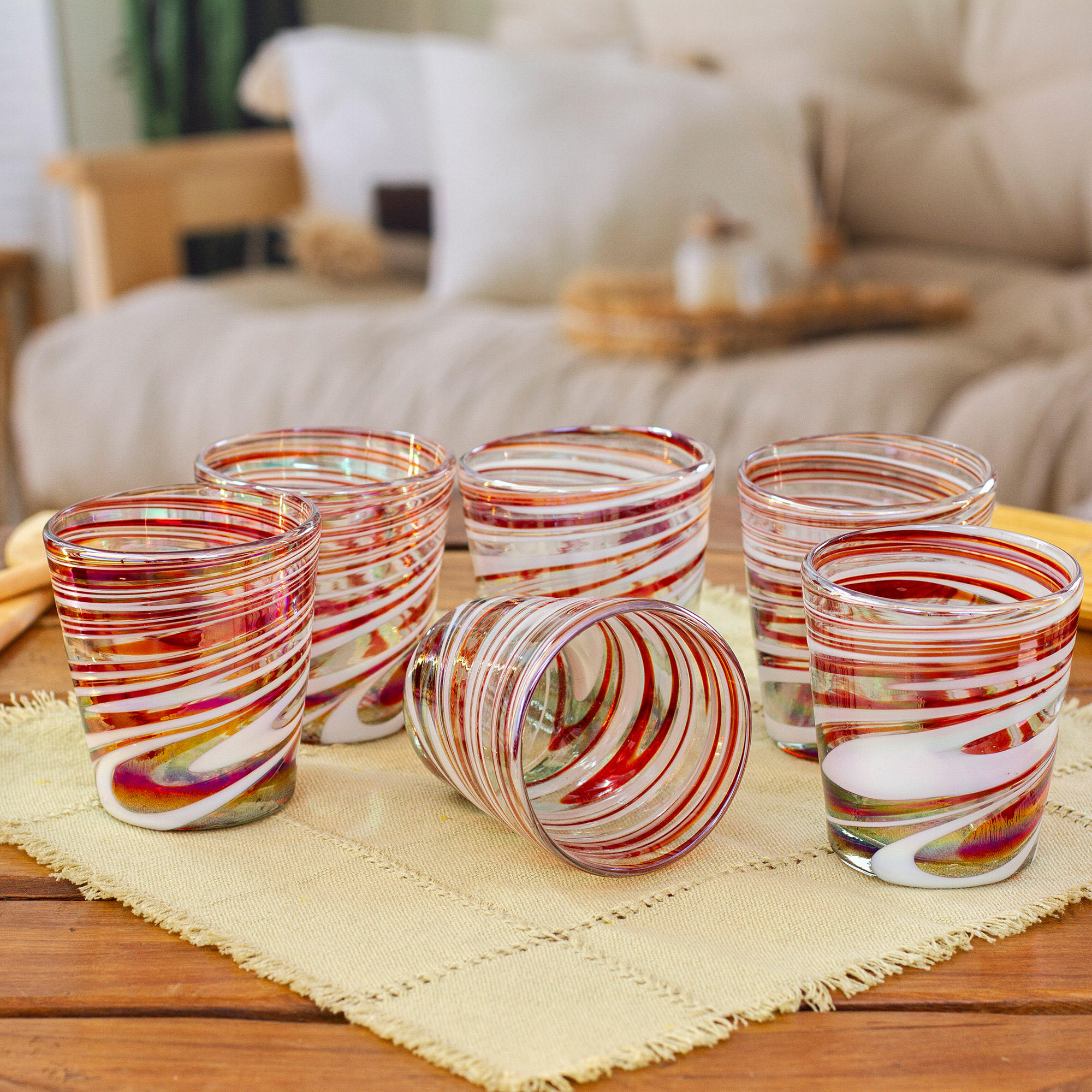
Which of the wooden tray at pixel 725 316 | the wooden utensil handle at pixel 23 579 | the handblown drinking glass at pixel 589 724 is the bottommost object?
the wooden tray at pixel 725 316

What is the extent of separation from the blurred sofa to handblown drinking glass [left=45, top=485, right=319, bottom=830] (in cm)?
93

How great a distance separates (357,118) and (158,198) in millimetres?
334

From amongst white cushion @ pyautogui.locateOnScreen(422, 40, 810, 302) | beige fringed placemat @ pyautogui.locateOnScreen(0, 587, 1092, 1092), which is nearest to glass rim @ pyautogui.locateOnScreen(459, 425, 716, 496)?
beige fringed placemat @ pyautogui.locateOnScreen(0, 587, 1092, 1092)

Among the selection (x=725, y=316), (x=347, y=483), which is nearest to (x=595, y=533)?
(x=347, y=483)

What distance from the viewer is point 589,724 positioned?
0.47 metres

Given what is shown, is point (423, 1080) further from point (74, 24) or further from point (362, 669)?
point (74, 24)

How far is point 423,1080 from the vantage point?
34 cm

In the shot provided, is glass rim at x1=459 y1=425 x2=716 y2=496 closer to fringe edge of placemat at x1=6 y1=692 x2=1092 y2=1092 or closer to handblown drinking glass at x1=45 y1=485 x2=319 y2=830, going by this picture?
handblown drinking glass at x1=45 y1=485 x2=319 y2=830

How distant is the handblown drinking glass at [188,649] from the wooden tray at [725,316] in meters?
1.13

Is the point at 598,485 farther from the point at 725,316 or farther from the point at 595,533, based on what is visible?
the point at 725,316

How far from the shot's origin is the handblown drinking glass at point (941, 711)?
0.39 m

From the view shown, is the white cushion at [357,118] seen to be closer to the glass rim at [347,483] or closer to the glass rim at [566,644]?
the glass rim at [347,483]

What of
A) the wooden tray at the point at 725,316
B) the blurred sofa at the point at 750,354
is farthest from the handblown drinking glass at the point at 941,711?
the wooden tray at the point at 725,316

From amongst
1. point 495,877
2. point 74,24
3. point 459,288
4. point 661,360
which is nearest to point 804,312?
point 661,360
